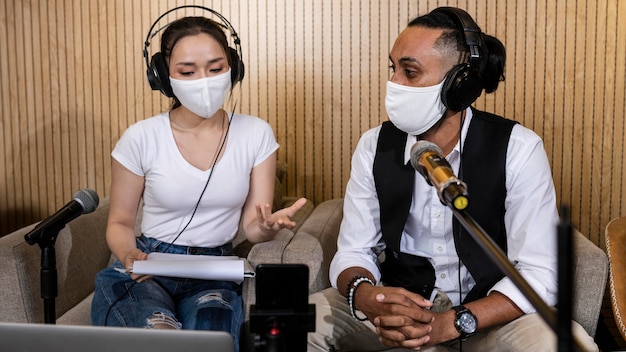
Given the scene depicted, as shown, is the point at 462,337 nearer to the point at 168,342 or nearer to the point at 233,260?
the point at 233,260

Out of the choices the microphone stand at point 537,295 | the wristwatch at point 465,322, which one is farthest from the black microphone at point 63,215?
the microphone stand at point 537,295

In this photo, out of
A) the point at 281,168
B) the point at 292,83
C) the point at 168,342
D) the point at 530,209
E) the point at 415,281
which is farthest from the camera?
the point at 292,83

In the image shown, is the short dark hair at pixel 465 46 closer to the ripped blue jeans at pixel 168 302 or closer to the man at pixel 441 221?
the man at pixel 441 221

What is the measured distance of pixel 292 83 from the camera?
11.7 ft

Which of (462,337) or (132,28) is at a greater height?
(132,28)

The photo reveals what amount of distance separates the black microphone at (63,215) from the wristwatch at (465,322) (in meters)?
0.95

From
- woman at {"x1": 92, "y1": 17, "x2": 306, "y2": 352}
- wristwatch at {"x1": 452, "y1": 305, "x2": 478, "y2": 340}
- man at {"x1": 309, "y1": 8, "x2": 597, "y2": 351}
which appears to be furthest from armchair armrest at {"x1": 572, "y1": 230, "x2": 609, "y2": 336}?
woman at {"x1": 92, "y1": 17, "x2": 306, "y2": 352}

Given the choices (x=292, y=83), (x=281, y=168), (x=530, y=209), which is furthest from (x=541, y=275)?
(x=292, y=83)

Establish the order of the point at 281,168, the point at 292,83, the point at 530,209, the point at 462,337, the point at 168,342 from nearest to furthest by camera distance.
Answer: the point at 168,342
the point at 462,337
the point at 530,209
the point at 281,168
the point at 292,83

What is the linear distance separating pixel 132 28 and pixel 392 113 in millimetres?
1911

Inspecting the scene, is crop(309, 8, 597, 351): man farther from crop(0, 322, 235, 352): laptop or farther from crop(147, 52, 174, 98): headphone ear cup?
crop(0, 322, 235, 352): laptop

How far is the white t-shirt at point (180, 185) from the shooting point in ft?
7.88

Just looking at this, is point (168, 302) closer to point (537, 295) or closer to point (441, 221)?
point (441, 221)

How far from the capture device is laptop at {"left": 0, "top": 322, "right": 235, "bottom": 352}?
1134mm
